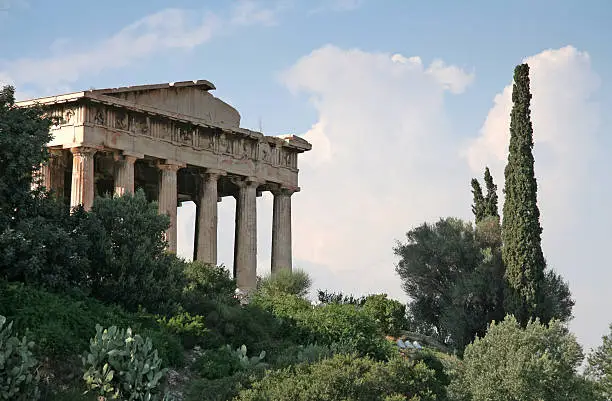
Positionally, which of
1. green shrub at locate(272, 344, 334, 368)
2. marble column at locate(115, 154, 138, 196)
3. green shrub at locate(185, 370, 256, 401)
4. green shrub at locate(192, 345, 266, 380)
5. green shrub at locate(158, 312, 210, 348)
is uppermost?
marble column at locate(115, 154, 138, 196)

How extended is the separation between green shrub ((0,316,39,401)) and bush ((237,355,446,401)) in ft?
11.9

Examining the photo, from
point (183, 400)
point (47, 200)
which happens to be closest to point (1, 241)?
point (47, 200)

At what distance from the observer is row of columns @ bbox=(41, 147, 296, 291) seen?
2972 centimetres

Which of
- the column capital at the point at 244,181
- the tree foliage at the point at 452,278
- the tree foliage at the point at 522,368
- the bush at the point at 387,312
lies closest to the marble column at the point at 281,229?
the column capital at the point at 244,181

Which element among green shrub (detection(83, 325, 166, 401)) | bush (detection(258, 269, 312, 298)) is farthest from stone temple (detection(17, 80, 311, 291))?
green shrub (detection(83, 325, 166, 401))

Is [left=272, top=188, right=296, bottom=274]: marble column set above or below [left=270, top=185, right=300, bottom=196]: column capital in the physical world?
below

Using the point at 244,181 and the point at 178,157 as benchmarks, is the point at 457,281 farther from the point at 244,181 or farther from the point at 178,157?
the point at 178,157

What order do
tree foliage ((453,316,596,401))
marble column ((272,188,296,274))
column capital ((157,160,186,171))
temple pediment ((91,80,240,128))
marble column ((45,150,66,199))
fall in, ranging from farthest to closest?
marble column ((272,188,296,274)), column capital ((157,160,186,171)), temple pediment ((91,80,240,128)), marble column ((45,150,66,199)), tree foliage ((453,316,596,401))

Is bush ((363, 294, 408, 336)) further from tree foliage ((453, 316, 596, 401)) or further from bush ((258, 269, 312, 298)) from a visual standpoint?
tree foliage ((453, 316, 596, 401))

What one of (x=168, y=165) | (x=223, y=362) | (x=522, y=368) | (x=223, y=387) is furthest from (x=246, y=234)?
(x=223, y=387)

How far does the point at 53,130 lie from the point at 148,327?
1063cm

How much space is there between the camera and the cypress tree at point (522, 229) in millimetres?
34719

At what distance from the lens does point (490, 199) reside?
145 feet

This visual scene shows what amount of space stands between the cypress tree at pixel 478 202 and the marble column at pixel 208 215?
14.8m
